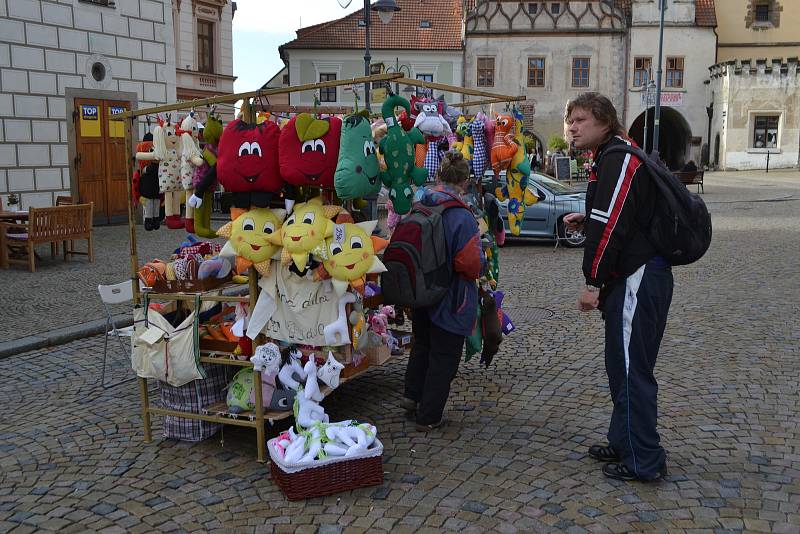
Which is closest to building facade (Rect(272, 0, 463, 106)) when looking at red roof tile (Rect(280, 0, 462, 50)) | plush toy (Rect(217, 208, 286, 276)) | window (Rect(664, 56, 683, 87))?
red roof tile (Rect(280, 0, 462, 50))

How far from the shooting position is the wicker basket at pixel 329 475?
13.5ft

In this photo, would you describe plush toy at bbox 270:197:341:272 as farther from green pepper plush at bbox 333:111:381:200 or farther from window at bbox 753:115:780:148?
window at bbox 753:115:780:148

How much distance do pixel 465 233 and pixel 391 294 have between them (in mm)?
612

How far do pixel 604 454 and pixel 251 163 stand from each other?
2.64 meters

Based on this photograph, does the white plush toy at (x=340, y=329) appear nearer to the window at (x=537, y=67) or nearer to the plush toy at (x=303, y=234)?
the plush toy at (x=303, y=234)

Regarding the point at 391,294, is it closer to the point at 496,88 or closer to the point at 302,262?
the point at 302,262

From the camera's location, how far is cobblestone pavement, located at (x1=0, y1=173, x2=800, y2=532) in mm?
3934

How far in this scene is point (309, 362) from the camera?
4664mm

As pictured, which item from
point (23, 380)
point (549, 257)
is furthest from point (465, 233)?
point (549, 257)

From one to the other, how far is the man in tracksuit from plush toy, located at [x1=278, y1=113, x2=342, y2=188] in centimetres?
140

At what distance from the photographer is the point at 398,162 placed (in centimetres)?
519

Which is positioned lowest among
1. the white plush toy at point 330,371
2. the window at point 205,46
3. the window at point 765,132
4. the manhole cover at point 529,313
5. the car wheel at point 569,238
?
the manhole cover at point 529,313

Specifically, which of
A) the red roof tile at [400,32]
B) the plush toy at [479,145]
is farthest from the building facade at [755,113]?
the plush toy at [479,145]

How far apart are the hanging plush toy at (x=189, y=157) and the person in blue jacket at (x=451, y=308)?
4.99 feet
